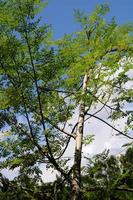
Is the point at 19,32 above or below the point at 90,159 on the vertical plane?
above

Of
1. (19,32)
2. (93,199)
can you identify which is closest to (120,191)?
(93,199)

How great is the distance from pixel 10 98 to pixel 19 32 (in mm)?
1640

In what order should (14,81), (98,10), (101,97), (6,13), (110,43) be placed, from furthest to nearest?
(98,10) → (101,97) → (110,43) → (14,81) → (6,13)

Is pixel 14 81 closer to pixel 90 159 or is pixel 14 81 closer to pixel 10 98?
pixel 10 98

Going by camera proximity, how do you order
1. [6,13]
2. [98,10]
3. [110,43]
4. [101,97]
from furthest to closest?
1. [98,10]
2. [101,97]
3. [110,43]
4. [6,13]

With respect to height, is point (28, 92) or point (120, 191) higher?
point (28, 92)

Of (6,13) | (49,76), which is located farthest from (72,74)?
(6,13)

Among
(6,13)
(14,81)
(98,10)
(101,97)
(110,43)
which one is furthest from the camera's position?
(98,10)

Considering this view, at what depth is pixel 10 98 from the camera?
33.1 ft

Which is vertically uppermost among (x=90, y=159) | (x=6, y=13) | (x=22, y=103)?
(x=6, y=13)

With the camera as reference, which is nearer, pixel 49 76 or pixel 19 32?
pixel 19 32

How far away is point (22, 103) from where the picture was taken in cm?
1008

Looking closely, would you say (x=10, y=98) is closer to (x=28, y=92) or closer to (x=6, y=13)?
(x=28, y=92)

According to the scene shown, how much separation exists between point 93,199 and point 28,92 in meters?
3.42
